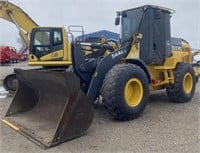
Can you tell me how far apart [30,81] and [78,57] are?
1.01m

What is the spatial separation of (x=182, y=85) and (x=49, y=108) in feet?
10.2

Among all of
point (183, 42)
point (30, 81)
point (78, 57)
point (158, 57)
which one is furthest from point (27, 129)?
point (183, 42)

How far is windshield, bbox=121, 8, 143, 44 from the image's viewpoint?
666 centimetres

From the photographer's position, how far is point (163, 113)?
236 inches

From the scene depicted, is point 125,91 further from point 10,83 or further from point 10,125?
point 10,83

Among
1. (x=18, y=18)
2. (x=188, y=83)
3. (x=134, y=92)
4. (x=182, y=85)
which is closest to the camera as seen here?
(x=134, y=92)

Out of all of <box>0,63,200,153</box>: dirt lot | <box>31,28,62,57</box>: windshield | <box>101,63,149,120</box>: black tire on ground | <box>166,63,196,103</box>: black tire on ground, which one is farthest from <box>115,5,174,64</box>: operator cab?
<box>31,28,62,57</box>: windshield

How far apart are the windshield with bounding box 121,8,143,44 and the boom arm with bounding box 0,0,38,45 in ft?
16.2

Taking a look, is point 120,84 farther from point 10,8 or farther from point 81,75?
point 10,8

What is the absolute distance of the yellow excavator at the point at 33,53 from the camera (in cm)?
698

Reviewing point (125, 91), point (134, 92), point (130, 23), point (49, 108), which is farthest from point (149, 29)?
point (49, 108)

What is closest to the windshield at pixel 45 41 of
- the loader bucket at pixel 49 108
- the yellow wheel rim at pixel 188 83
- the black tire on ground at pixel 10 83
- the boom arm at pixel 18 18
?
the black tire on ground at pixel 10 83

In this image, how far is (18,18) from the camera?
1084 centimetres

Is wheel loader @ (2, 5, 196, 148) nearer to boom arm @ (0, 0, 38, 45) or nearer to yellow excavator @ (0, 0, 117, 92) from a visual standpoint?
yellow excavator @ (0, 0, 117, 92)
